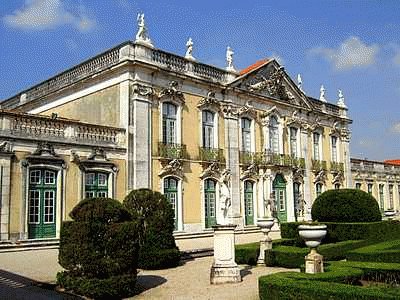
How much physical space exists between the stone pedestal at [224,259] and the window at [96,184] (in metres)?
7.01

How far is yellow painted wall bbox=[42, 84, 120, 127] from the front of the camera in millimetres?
17734

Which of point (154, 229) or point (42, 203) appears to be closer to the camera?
point (154, 229)

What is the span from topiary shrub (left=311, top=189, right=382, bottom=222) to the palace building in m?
3.86

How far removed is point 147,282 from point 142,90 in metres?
9.21

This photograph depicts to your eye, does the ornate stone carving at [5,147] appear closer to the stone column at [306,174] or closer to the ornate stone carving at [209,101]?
the ornate stone carving at [209,101]

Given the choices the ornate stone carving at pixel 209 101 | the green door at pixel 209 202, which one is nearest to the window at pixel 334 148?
the ornate stone carving at pixel 209 101

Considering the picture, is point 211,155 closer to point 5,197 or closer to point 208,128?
point 208,128

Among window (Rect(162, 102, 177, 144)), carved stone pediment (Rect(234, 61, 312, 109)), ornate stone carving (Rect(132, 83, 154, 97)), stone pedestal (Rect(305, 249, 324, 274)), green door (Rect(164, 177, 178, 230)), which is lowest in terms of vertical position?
stone pedestal (Rect(305, 249, 324, 274))

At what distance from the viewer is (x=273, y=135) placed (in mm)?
24719

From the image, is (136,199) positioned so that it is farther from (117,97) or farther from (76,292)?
(117,97)

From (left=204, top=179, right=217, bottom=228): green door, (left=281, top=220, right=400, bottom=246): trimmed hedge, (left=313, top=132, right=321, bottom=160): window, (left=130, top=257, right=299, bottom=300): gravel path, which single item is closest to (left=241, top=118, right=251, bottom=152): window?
(left=204, top=179, right=217, bottom=228): green door

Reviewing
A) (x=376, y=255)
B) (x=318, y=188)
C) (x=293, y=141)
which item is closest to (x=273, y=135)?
(x=293, y=141)

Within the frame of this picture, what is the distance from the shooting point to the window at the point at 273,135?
24.5m

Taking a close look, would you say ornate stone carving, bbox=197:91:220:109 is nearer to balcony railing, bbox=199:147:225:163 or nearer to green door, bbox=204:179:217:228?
balcony railing, bbox=199:147:225:163
